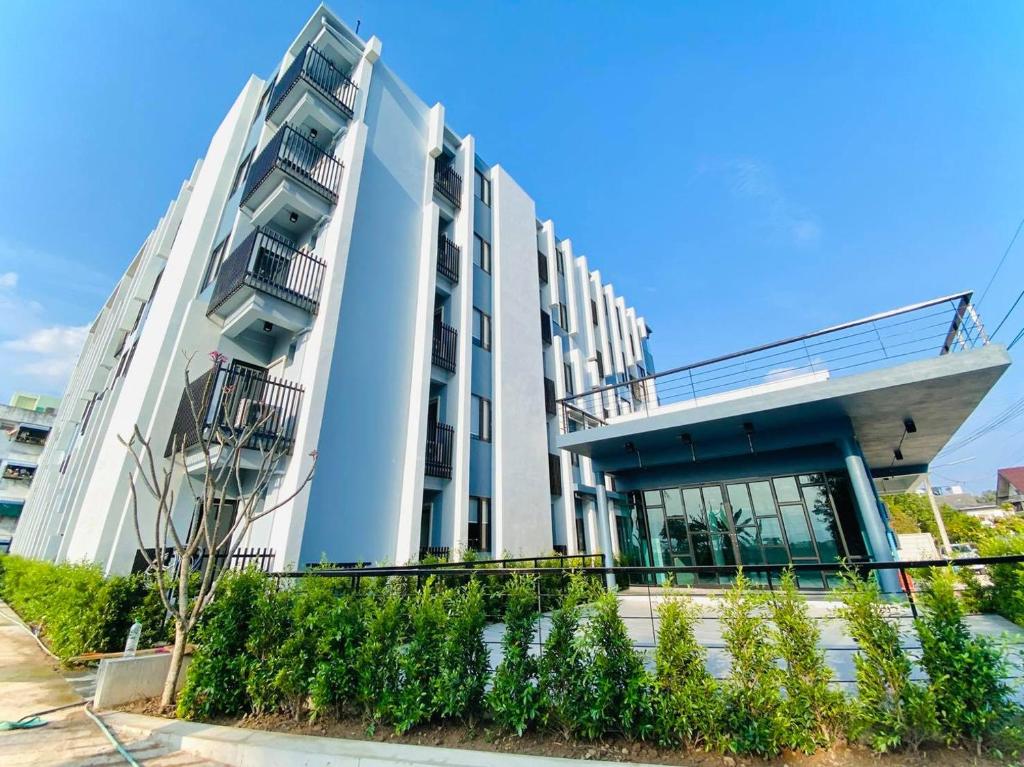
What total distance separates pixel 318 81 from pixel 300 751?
52.0 ft

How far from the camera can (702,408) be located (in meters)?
9.56

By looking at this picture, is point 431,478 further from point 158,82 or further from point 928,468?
point 928,468

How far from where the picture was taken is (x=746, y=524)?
1099 centimetres

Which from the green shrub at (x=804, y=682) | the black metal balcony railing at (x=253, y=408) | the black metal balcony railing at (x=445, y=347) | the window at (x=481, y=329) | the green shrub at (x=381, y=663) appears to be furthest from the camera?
the window at (x=481, y=329)

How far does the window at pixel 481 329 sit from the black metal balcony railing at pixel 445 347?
1223mm

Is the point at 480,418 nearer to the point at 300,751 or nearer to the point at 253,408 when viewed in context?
the point at 253,408

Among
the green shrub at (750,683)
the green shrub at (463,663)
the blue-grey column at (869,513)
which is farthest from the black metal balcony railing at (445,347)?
the green shrub at (750,683)

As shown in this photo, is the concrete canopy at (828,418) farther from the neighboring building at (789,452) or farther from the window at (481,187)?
the window at (481,187)

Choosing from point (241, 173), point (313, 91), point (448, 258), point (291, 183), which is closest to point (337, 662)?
point (291, 183)

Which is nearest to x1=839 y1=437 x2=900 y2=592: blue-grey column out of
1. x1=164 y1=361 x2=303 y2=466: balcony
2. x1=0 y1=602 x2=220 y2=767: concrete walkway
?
x1=0 y1=602 x2=220 y2=767: concrete walkway

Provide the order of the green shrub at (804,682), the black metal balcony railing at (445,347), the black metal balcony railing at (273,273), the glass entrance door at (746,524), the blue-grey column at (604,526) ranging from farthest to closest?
the black metal balcony railing at (445,347) < the blue-grey column at (604,526) < the glass entrance door at (746,524) < the black metal balcony railing at (273,273) < the green shrub at (804,682)

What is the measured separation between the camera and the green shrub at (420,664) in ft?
12.1

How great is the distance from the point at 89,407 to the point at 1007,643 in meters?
29.7

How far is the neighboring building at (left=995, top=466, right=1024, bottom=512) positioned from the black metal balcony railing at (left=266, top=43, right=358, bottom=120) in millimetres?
67814
